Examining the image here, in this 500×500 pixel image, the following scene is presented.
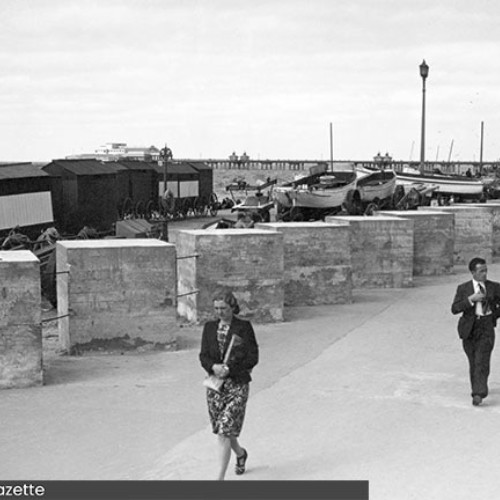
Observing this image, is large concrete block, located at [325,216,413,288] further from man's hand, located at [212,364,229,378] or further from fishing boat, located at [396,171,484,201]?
fishing boat, located at [396,171,484,201]

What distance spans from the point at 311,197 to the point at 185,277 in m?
16.5

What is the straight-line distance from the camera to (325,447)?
281 inches

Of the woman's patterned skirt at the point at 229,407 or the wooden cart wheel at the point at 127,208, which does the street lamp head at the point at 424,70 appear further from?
the woman's patterned skirt at the point at 229,407

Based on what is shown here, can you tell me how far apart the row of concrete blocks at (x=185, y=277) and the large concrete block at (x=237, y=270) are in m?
0.01

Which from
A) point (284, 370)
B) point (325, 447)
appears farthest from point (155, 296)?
point (325, 447)

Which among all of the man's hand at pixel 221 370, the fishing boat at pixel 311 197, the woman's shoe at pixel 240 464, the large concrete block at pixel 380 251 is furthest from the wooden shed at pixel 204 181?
the man's hand at pixel 221 370

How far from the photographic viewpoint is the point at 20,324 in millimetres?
9398

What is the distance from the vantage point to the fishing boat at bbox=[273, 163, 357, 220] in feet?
94.7

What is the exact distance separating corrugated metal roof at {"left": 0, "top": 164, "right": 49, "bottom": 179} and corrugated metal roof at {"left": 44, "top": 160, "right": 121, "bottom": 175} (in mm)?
1669

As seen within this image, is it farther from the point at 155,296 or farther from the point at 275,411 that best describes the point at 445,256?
the point at 275,411

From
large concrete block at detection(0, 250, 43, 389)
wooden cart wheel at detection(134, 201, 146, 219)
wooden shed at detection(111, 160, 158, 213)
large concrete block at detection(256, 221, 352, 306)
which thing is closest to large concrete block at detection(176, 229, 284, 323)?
large concrete block at detection(256, 221, 352, 306)

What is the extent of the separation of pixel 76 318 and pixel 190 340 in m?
1.65

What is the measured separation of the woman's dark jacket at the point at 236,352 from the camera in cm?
621

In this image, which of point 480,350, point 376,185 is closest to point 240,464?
point 480,350
